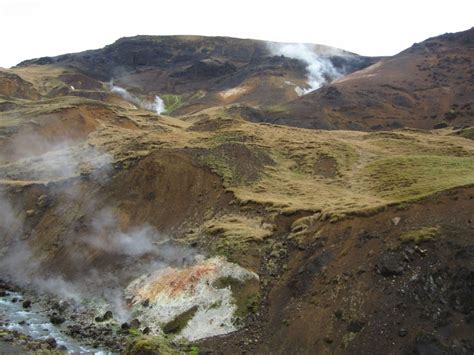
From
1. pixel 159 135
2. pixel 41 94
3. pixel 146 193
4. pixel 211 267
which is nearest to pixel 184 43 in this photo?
pixel 41 94

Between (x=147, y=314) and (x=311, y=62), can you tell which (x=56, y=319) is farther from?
(x=311, y=62)

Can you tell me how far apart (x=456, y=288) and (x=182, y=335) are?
11972mm

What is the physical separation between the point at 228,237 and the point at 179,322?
608 centimetres

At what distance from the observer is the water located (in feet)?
78.6

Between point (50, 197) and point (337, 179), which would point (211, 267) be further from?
point (50, 197)

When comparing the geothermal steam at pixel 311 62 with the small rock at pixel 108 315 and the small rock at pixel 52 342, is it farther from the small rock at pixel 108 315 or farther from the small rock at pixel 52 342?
the small rock at pixel 52 342

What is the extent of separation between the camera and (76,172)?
42.8 metres

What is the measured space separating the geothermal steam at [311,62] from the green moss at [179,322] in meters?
103

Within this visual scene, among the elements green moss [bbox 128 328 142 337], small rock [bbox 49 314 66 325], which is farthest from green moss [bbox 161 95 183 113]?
green moss [bbox 128 328 142 337]

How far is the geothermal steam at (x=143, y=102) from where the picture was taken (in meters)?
125

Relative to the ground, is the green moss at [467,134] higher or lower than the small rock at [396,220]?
higher

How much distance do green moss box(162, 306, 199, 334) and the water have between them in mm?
3115

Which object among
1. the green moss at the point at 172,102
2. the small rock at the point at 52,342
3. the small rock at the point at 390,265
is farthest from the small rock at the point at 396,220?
the green moss at the point at 172,102

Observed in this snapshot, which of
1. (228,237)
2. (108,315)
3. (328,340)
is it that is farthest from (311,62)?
(328,340)
